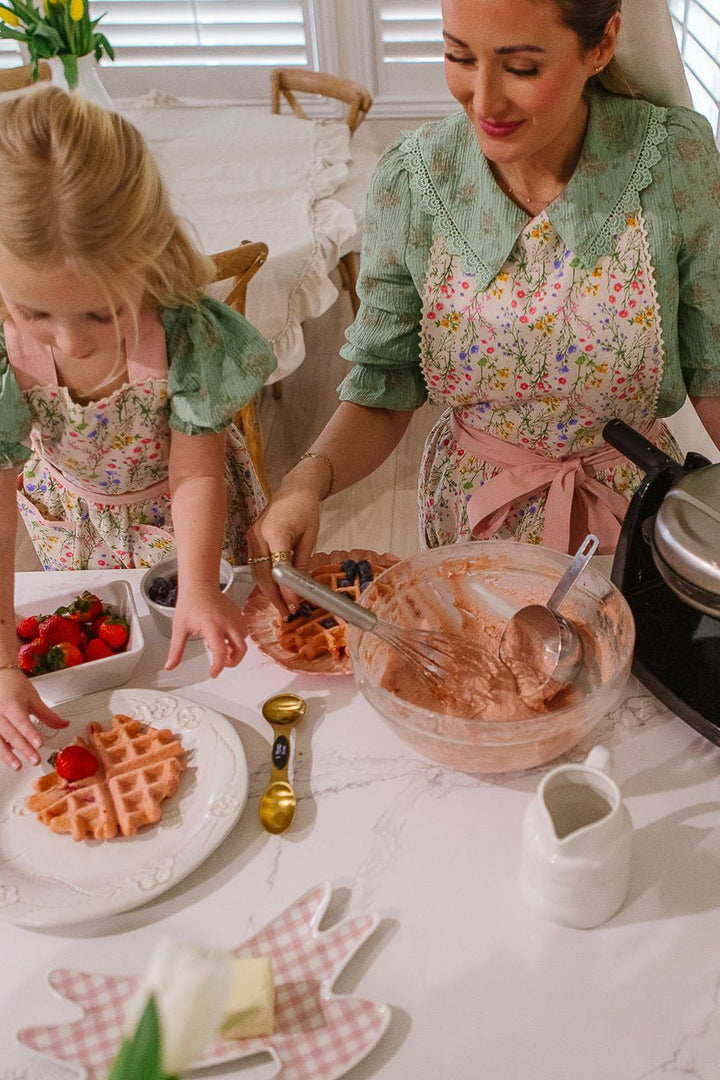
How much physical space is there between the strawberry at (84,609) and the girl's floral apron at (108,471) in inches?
10.8

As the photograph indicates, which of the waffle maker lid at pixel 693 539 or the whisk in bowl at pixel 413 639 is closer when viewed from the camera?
the waffle maker lid at pixel 693 539

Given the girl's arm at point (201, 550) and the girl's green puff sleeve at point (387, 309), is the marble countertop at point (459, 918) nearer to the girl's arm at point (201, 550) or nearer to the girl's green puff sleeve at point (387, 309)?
the girl's arm at point (201, 550)

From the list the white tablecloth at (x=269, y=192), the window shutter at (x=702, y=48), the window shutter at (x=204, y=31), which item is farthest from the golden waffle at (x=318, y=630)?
the window shutter at (x=204, y=31)

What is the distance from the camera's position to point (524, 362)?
125 cm

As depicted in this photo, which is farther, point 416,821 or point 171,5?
point 171,5

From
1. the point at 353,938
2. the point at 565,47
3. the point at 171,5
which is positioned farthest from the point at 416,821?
the point at 171,5

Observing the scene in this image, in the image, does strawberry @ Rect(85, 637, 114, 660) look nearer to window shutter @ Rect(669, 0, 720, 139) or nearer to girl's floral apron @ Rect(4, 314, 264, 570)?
girl's floral apron @ Rect(4, 314, 264, 570)

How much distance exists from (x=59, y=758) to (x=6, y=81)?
9.85 feet

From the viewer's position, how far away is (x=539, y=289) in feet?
3.94

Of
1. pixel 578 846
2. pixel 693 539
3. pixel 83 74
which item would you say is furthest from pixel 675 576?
pixel 83 74

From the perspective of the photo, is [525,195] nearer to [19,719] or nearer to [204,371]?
[204,371]

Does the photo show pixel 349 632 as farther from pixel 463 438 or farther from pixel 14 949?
pixel 463 438

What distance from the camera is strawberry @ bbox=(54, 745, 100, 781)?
90cm

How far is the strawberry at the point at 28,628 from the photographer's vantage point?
3.56ft
